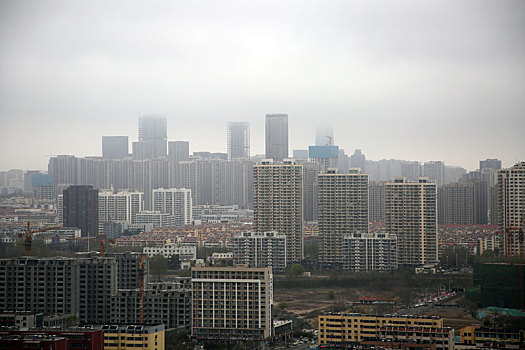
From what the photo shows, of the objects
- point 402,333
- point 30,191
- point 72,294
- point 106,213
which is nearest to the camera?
point 402,333

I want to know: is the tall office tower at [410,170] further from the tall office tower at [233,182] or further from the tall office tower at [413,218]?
the tall office tower at [233,182]

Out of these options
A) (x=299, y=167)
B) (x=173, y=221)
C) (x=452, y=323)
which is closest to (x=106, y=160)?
(x=173, y=221)

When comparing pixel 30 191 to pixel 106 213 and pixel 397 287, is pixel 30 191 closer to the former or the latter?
pixel 106 213

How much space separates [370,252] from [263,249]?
2135 mm

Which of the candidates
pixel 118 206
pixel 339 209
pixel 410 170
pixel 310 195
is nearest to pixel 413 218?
pixel 339 209

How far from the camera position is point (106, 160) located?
103 feet

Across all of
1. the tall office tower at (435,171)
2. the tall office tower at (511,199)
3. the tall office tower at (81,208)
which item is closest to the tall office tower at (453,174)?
the tall office tower at (435,171)

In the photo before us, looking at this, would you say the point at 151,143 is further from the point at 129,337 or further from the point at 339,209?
the point at 129,337

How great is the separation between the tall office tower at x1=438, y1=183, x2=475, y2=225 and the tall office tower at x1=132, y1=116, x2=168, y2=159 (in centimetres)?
1352

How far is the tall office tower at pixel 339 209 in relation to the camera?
60.8 ft

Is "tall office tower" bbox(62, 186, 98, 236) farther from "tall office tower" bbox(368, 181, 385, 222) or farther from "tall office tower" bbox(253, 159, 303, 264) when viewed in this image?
"tall office tower" bbox(368, 181, 385, 222)

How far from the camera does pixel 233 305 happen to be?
1027 centimetres

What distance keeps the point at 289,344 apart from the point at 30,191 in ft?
52.2

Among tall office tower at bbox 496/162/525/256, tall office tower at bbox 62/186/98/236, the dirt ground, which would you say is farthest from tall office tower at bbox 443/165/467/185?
tall office tower at bbox 62/186/98/236
